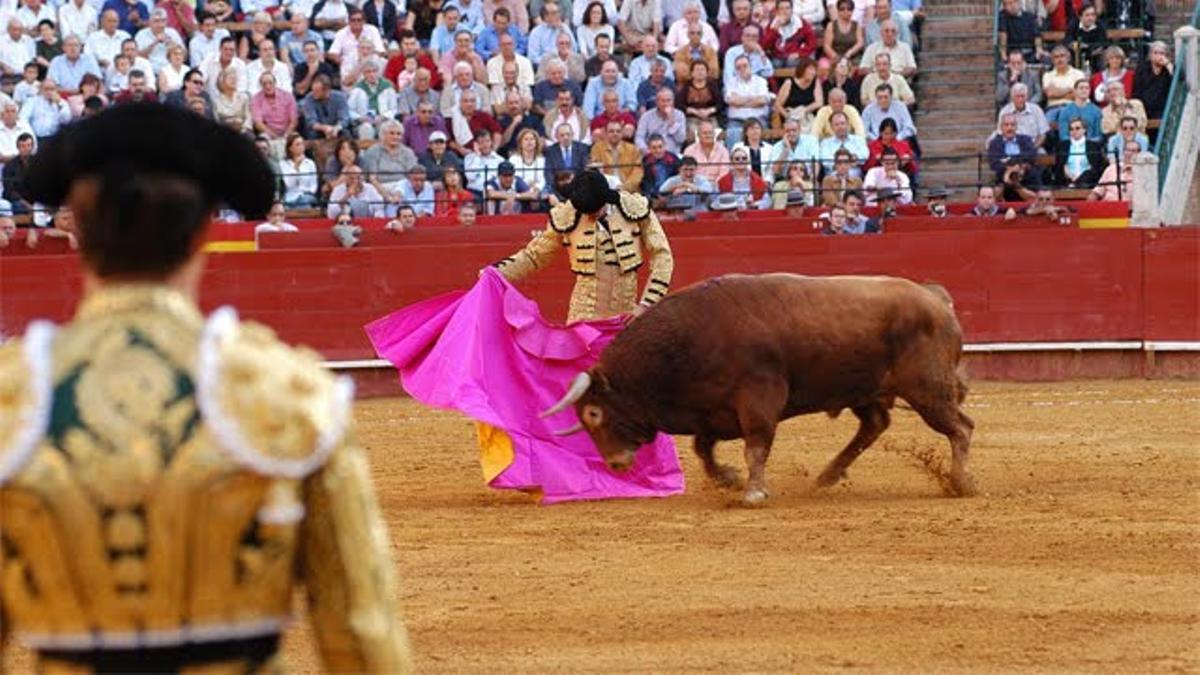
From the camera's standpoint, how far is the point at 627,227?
9930mm

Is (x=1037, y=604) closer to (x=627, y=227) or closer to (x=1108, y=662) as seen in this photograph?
(x=1108, y=662)

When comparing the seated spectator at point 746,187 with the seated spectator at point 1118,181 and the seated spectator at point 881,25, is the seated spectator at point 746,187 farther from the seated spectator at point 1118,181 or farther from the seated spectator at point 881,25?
the seated spectator at point 1118,181

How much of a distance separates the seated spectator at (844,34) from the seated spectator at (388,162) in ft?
9.84

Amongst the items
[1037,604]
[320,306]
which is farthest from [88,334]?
[320,306]

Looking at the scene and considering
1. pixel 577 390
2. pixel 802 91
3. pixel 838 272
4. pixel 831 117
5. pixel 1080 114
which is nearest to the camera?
pixel 577 390

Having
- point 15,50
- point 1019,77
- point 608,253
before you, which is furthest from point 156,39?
point 608,253

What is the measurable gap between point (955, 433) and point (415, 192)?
6774 millimetres

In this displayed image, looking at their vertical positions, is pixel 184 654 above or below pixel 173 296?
below

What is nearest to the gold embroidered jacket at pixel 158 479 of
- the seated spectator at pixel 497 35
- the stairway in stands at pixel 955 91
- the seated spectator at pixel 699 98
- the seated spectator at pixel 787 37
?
the seated spectator at pixel 699 98

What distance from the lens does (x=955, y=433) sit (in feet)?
31.0

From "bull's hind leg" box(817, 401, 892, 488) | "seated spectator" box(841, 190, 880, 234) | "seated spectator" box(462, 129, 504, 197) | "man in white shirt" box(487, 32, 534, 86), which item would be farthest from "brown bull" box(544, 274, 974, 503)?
"man in white shirt" box(487, 32, 534, 86)

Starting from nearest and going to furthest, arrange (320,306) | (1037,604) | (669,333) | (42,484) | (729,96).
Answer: (42,484), (1037,604), (669,333), (320,306), (729,96)

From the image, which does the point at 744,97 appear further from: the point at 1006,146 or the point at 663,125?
the point at 1006,146

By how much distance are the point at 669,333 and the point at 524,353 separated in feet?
3.38
